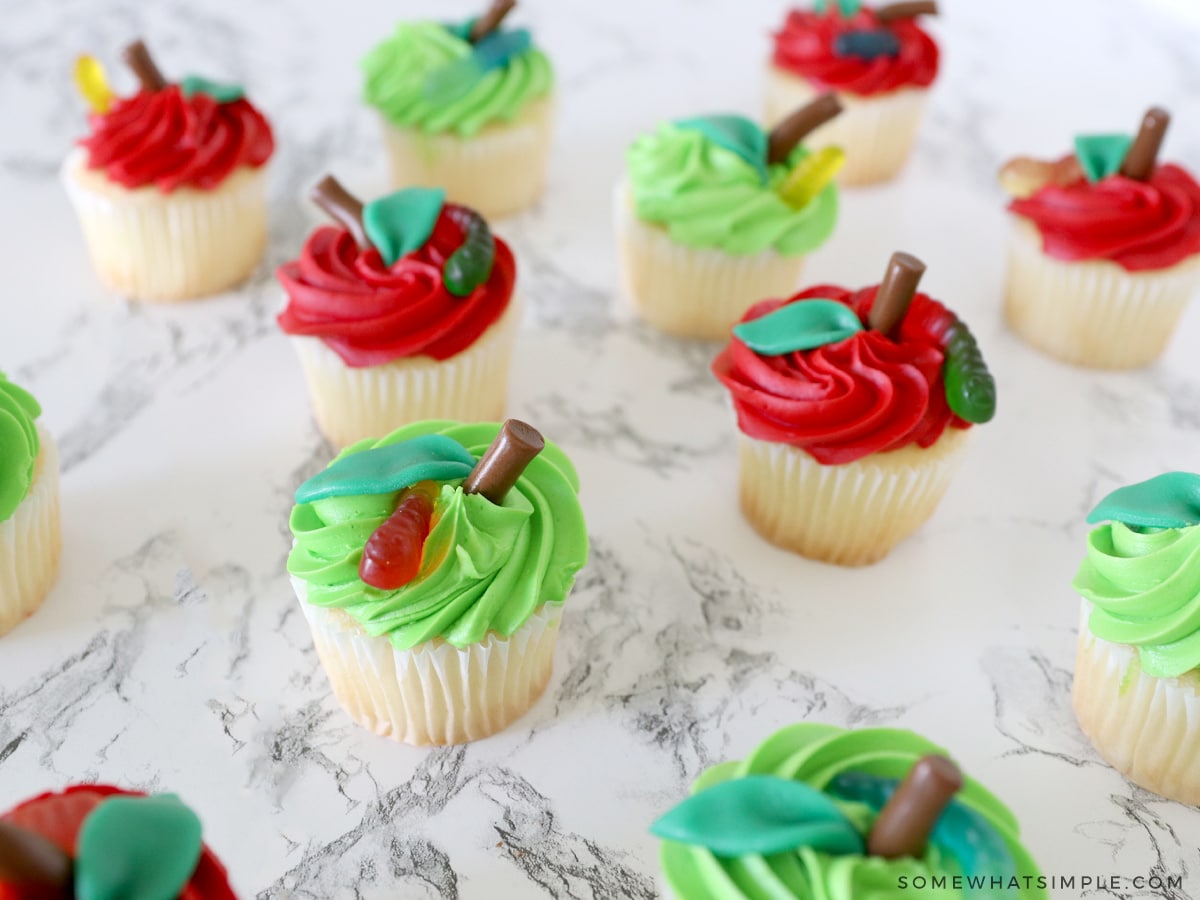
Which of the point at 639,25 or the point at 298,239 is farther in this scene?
the point at 639,25

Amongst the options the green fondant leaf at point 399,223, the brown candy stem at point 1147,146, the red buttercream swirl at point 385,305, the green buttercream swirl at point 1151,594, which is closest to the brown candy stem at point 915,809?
the green buttercream swirl at point 1151,594

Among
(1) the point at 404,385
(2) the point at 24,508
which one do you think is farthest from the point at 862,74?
(2) the point at 24,508

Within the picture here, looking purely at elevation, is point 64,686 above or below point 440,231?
below

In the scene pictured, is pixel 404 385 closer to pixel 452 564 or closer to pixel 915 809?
pixel 452 564

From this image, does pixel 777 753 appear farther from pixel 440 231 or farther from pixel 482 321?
pixel 440 231

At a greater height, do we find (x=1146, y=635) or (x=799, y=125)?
(x=799, y=125)

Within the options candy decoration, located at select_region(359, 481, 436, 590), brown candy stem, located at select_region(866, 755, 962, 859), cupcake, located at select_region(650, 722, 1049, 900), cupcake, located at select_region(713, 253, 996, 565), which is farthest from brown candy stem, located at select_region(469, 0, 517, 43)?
brown candy stem, located at select_region(866, 755, 962, 859)

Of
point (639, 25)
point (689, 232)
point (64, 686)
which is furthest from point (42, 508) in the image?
point (639, 25)
